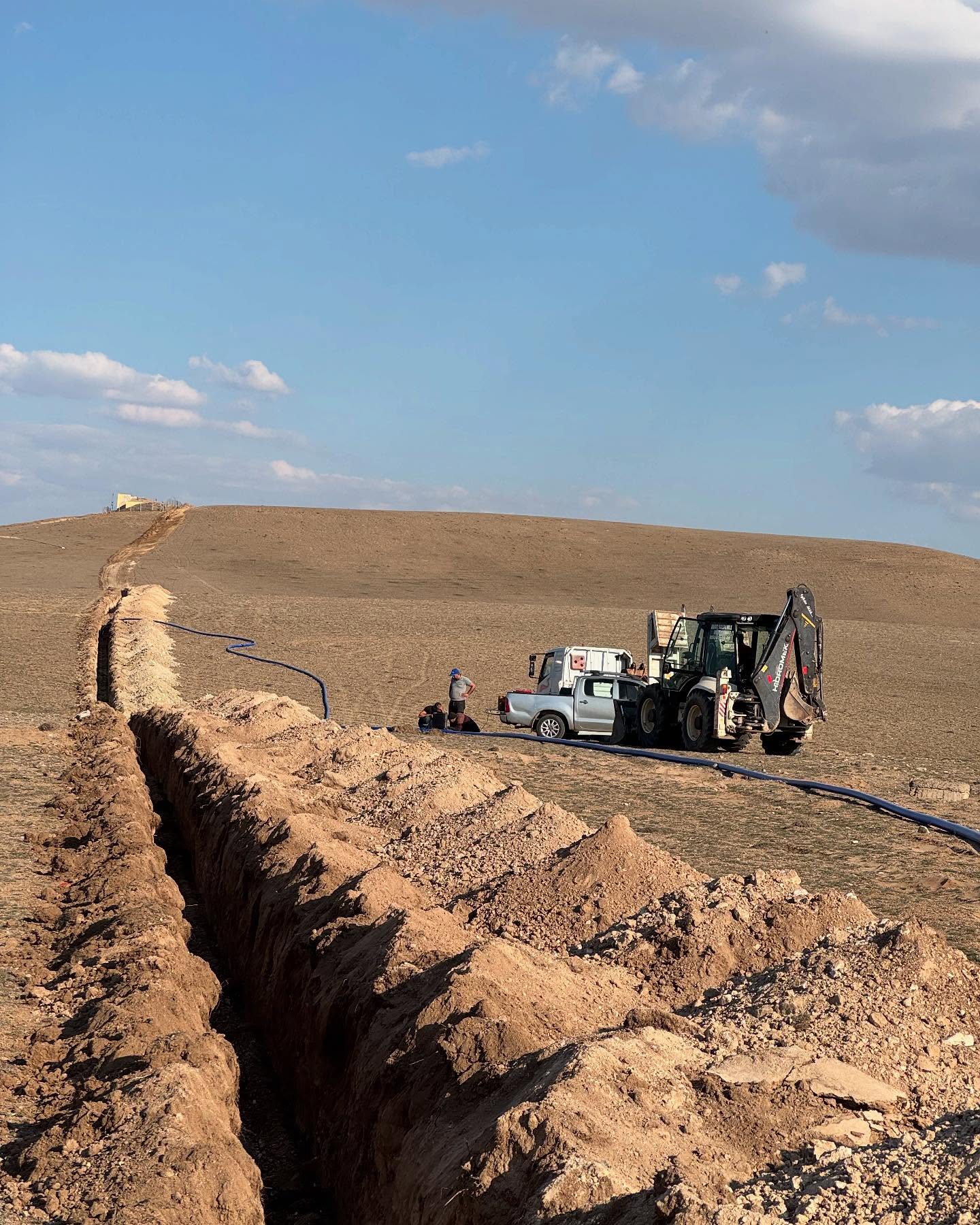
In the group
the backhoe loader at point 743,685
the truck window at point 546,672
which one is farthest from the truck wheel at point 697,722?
the truck window at point 546,672

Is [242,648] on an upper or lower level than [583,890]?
upper

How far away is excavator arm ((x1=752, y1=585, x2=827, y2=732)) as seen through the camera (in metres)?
19.9

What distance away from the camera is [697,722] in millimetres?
20375

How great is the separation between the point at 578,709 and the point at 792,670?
4489 mm

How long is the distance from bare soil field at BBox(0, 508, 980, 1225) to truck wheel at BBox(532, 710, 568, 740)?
416cm

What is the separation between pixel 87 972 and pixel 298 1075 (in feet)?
5.53

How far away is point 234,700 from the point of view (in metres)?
21.0

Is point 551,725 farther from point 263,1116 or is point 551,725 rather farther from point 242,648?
→ point 263,1116

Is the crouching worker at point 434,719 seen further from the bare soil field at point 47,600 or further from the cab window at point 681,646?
the bare soil field at point 47,600

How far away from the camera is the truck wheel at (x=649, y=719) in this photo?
70.4ft

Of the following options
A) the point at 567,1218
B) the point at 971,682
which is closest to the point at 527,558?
the point at 971,682

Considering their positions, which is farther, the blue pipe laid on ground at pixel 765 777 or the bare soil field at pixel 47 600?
the bare soil field at pixel 47 600

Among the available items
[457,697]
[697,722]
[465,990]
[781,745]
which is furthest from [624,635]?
[465,990]

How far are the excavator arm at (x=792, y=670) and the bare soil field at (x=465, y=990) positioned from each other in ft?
5.31
